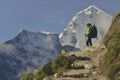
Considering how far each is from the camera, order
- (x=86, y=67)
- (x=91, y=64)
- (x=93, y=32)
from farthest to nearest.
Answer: (x=93, y=32) < (x=91, y=64) < (x=86, y=67)

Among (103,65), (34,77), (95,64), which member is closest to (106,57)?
(103,65)

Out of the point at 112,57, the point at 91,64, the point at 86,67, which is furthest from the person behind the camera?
the point at 91,64

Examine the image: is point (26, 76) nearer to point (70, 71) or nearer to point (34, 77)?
point (34, 77)

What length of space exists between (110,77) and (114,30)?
666 centimetres

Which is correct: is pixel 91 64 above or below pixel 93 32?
below

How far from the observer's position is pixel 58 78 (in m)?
37.5

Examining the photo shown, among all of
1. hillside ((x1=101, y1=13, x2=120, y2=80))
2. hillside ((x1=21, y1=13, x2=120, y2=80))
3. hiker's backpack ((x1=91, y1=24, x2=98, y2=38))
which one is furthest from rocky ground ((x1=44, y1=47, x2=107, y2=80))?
hiker's backpack ((x1=91, y1=24, x2=98, y2=38))

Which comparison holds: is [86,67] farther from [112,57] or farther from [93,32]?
[93,32]

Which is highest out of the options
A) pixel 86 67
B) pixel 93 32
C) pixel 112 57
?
pixel 93 32

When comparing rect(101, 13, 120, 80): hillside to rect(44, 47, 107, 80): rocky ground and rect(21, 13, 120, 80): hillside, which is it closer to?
rect(21, 13, 120, 80): hillside

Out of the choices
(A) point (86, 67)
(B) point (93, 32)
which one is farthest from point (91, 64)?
(B) point (93, 32)

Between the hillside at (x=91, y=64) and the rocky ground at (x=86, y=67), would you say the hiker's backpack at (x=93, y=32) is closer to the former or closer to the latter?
the hillside at (x=91, y=64)

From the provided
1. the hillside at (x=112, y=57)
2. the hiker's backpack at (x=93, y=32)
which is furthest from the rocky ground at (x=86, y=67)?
the hiker's backpack at (x=93, y=32)

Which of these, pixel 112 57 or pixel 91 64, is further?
pixel 91 64
